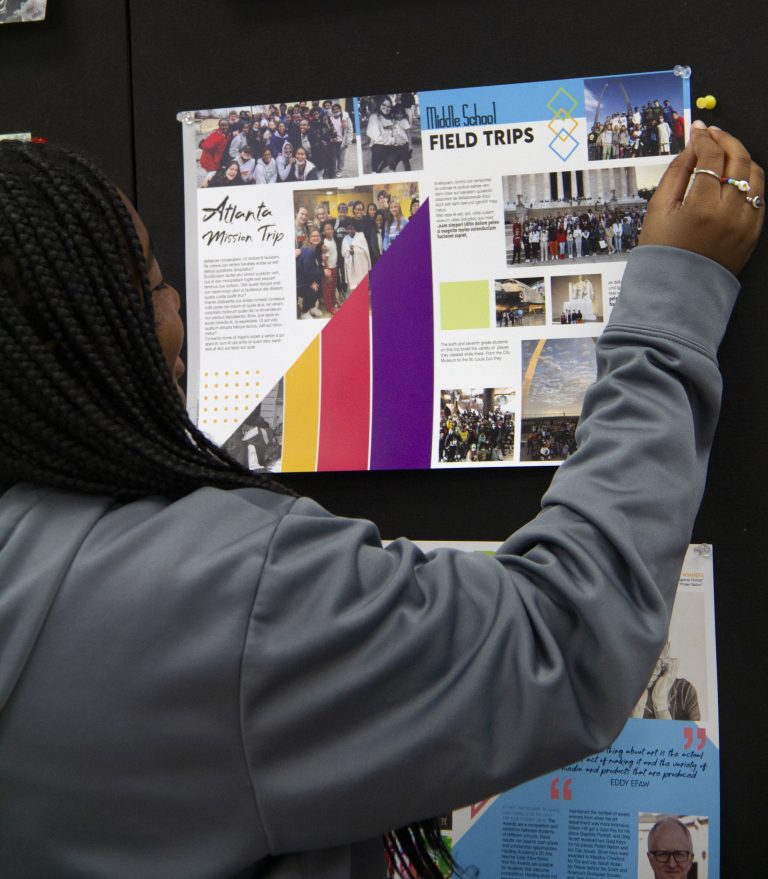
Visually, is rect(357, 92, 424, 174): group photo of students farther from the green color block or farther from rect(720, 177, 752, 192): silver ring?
rect(720, 177, 752, 192): silver ring

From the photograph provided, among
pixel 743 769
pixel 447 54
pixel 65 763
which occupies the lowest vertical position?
pixel 743 769

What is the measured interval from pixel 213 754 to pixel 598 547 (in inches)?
9.4

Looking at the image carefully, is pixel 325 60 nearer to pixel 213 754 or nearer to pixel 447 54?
pixel 447 54

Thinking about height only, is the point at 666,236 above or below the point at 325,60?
below

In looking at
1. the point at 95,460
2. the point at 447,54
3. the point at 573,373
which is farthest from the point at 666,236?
the point at 95,460

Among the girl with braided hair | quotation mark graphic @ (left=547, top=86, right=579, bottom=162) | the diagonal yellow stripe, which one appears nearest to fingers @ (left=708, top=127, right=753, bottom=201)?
quotation mark graphic @ (left=547, top=86, right=579, bottom=162)

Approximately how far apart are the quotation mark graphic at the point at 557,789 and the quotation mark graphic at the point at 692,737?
10 centimetres

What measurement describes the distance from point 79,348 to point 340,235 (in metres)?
0.38

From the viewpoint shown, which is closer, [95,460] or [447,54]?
[95,460]

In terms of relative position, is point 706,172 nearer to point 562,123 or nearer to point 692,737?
point 562,123

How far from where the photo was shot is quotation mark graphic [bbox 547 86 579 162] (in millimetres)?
812

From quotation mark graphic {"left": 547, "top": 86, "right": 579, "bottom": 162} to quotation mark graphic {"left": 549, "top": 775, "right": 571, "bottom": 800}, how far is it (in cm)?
52

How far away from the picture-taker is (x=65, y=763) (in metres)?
0.51

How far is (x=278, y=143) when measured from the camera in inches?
34.4
